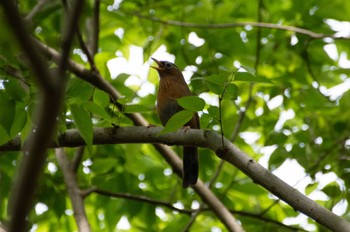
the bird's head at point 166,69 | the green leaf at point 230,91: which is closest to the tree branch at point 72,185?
the bird's head at point 166,69

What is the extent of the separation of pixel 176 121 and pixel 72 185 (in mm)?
2614

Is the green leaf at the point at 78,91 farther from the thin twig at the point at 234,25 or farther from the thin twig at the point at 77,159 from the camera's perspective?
the thin twig at the point at 234,25

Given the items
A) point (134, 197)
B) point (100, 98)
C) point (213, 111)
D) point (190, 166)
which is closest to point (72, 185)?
point (134, 197)

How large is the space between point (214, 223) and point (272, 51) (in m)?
2.15

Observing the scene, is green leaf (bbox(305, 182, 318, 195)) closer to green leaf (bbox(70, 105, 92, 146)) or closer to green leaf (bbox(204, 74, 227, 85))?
green leaf (bbox(204, 74, 227, 85))

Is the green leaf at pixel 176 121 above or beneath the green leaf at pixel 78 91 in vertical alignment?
beneath

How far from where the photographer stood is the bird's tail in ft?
18.4

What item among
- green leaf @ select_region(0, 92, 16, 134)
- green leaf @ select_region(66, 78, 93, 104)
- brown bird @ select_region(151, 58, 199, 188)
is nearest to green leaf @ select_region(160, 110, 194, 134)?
green leaf @ select_region(66, 78, 93, 104)

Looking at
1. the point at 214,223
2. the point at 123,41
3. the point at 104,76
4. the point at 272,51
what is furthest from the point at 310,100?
the point at 123,41

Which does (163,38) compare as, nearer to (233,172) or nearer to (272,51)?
(272,51)

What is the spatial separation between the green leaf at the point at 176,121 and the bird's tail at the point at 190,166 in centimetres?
242

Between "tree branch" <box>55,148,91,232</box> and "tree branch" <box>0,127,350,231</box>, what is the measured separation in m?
1.55

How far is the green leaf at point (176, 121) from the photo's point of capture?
314 centimetres

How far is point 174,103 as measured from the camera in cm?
615
